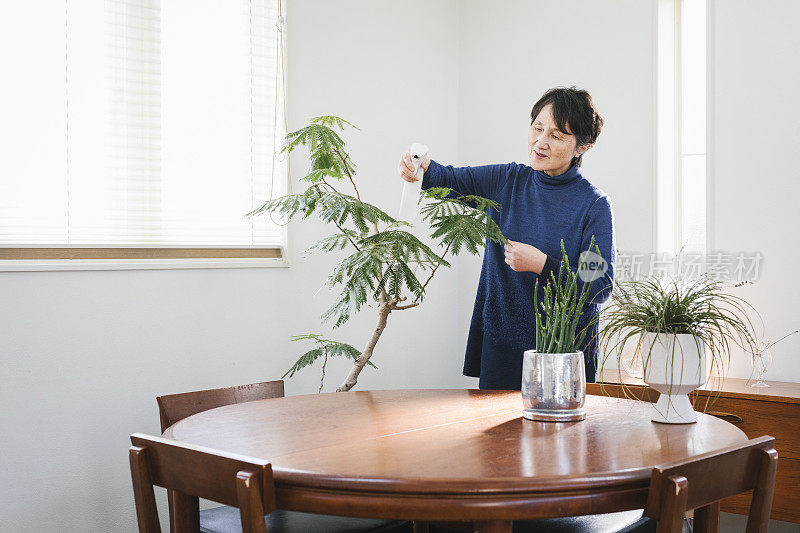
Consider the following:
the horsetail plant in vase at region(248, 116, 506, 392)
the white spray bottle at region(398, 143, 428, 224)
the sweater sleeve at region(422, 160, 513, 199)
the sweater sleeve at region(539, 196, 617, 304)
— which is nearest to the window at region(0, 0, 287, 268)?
the horsetail plant in vase at region(248, 116, 506, 392)

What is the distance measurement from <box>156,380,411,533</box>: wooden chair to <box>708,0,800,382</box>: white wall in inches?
78.6

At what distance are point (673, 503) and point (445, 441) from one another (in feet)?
1.62

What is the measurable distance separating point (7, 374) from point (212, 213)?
3.39 feet

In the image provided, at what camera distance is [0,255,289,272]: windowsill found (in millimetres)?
2625

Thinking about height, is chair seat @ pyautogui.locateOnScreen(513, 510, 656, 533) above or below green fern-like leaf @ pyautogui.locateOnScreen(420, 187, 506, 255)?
below

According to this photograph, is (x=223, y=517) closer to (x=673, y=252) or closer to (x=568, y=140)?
(x=568, y=140)

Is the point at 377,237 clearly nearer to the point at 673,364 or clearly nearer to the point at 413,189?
the point at 413,189

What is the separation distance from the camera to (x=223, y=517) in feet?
6.64

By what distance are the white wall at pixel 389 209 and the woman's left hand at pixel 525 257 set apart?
4.47 feet

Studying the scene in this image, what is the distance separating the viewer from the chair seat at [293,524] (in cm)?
191

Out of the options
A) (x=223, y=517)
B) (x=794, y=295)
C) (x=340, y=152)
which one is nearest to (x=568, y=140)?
(x=340, y=152)

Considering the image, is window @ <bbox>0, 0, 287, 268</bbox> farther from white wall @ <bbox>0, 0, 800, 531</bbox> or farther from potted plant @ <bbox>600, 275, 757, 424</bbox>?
potted plant @ <bbox>600, 275, 757, 424</bbox>

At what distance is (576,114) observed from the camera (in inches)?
101

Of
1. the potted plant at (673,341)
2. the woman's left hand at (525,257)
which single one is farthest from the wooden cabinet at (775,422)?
the potted plant at (673,341)
